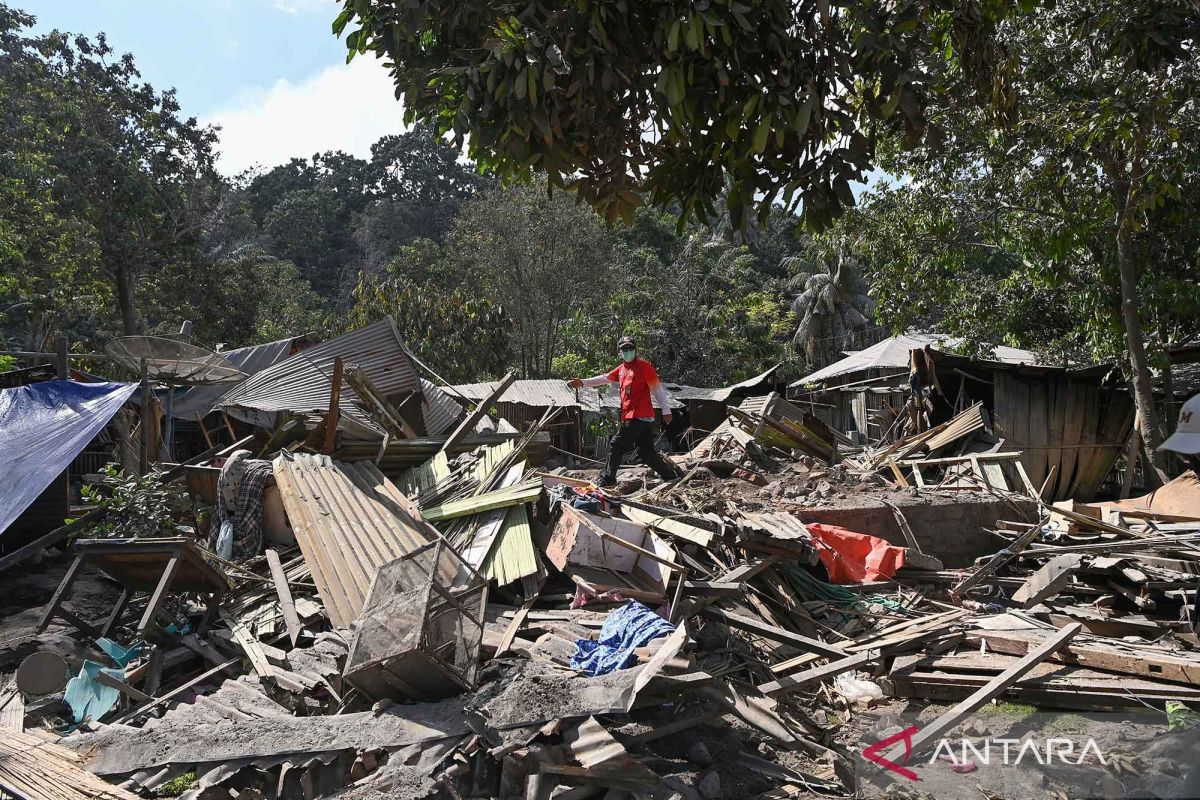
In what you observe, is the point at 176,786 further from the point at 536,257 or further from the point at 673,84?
the point at 536,257

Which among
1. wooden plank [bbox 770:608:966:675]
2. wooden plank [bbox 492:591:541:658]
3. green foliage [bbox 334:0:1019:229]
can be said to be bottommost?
wooden plank [bbox 770:608:966:675]

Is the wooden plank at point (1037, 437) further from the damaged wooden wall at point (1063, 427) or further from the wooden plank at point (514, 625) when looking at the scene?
the wooden plank at point (514, 625)

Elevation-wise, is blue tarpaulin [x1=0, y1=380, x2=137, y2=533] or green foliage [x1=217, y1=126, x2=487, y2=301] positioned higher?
green foliage [x1=217, y1=126, x2=487, y2=301]

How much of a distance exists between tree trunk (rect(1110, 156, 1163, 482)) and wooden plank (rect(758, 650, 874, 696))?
7.18 metres

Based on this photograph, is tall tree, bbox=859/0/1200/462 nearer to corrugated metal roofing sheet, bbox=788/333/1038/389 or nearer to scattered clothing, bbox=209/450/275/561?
corrugated metal roofing sheet, bbox=788/333/1038/389

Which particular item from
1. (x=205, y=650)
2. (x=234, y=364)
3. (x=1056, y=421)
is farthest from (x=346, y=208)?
(x=205, y=650)

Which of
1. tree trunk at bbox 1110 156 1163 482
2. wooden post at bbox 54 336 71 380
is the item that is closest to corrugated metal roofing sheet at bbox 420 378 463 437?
wooden post at bbox 54 336 71 380

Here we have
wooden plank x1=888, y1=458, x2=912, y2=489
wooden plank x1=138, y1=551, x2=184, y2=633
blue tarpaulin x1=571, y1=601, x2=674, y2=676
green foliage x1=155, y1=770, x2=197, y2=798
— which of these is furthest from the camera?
wooden plank x1=888, y1=458, x2=912, y2=489

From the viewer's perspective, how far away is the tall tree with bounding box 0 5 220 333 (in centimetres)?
2050

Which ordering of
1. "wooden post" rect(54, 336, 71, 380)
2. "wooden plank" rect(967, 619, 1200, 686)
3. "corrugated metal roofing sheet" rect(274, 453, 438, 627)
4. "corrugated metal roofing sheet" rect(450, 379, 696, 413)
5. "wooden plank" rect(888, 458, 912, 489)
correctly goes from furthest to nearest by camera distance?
1. "corrugated metal roofing sheet" rect(450, 379, 696, 413)
2. "wooden plank" rect(888, 458, 912, 489)
3. "wooden post" rect(54, 336, 71, 380)
4. "corrugated metal roofing sheet" rect(274, 453, 438, 627)
5. "wooden plank" rect(967, 619, 1200, 686)

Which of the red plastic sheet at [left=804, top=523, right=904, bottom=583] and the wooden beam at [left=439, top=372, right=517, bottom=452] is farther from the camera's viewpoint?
the wooden beam at [left=439, top=372, right=517, bottom=452]

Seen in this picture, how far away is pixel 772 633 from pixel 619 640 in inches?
57.6

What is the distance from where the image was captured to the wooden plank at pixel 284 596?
6.44 metres

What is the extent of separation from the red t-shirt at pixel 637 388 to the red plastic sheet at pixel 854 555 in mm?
2196
